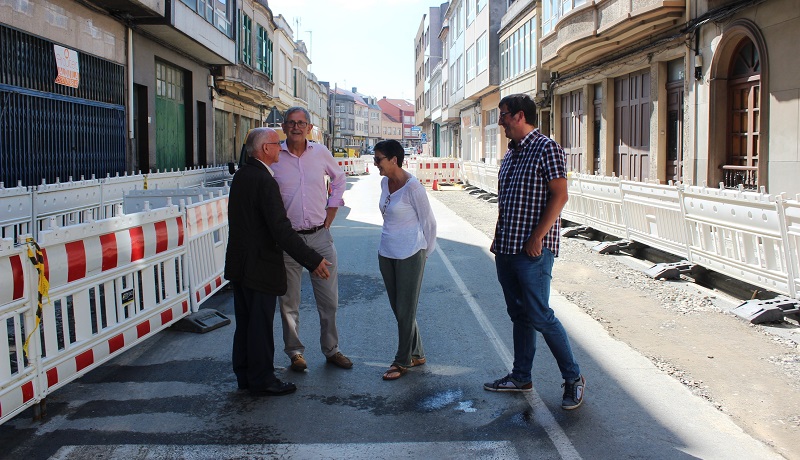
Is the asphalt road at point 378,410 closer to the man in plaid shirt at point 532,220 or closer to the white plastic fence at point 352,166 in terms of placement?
the man in plaid shirt at point 532,220

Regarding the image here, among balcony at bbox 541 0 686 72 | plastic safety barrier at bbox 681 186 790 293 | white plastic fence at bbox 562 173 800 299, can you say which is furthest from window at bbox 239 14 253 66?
plastic safety barrier at bbox 681 186 790 293

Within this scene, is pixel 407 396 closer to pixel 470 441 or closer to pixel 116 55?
pixel 470 441

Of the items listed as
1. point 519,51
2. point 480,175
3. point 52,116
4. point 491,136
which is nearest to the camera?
point 52,116

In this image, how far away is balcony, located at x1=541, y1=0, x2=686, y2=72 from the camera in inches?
632

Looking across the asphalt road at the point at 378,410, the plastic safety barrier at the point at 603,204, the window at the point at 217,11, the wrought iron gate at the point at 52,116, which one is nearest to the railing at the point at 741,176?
the plastic safety barrier at the point at 603,204

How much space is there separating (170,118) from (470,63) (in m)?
22.7

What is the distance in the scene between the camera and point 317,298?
5.70 meters

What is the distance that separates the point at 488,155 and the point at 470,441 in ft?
125

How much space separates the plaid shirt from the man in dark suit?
1.33 m

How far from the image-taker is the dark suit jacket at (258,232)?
4.98 m

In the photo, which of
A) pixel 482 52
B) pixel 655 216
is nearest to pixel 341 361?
pixel 655 216

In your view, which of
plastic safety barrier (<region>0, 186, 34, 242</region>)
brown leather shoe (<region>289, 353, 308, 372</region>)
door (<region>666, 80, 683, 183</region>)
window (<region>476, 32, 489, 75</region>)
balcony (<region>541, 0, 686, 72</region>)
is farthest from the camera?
window (<region>476, 32, 489, 75</region>)

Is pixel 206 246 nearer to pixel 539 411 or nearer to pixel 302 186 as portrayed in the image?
pixel 302 186

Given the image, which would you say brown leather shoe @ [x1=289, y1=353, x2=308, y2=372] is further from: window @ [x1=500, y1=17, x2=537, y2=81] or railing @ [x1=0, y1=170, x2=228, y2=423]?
window @ [x1=500, y1=17, x2=537, y2=81]
